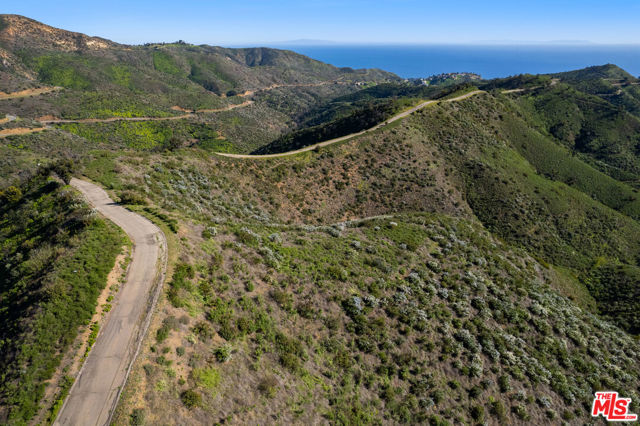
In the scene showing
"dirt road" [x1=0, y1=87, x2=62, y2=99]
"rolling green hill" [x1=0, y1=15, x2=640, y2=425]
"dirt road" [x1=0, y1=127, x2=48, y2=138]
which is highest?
"dirt road" [x1=0, y1=87, x2=62, y2=99]

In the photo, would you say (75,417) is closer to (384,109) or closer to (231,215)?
(231,215)

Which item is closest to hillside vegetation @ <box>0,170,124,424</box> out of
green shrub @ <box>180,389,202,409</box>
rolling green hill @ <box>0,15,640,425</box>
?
rolling green hill @ <box>0,15,640,425</box>

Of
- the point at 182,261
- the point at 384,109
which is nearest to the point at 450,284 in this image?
the point at 182,261

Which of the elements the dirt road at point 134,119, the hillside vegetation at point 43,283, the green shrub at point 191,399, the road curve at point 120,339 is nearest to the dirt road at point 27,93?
the dirt road at point 134,119

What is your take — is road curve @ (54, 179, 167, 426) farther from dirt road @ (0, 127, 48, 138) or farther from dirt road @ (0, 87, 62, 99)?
dirt road @ (0, 87, 62, 99)

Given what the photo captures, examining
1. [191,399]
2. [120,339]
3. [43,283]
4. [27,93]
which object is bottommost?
[191,399]

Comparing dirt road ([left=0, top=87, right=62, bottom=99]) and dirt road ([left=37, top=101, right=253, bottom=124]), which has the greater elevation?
dirt road ([left=0, top=87, right=62, bottom=99])

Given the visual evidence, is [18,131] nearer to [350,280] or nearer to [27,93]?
[27,93]

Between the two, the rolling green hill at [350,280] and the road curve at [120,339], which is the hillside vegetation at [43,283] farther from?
the road curve at [120,339]

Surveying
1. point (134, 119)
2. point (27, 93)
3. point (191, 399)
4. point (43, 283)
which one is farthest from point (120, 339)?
point (27, 93)

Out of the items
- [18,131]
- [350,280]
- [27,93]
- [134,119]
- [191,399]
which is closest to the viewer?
[191,399]
